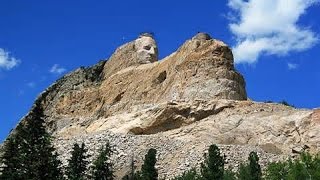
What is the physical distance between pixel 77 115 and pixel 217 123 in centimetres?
2877

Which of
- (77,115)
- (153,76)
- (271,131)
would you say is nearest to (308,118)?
(271,131)

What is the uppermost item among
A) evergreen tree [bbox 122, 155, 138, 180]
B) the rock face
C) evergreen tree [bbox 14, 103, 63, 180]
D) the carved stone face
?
the carved stone face

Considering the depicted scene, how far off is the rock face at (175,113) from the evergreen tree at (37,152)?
2909 centimetres

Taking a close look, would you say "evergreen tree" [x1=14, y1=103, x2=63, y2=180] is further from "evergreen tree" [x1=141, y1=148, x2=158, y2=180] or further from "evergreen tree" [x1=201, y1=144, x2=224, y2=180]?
"evergreen tree" [x1=201, y1=144, x2=224, y2=180]

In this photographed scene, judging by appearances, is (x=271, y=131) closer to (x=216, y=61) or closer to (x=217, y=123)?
(x=217, y=123)

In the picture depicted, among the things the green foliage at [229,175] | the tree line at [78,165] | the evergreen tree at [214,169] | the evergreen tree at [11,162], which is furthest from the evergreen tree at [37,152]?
the green foliage at [229,175]

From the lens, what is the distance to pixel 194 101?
8281 centimetres

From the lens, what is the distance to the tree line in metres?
41.2

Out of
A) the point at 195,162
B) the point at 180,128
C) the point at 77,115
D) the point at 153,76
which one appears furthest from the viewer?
the point at 77,115

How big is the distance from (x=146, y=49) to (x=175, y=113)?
72.3ft

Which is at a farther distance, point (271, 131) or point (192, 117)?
point (192, 117)

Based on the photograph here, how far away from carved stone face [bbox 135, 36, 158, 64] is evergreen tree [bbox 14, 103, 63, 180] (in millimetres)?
58348

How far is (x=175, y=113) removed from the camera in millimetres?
82000

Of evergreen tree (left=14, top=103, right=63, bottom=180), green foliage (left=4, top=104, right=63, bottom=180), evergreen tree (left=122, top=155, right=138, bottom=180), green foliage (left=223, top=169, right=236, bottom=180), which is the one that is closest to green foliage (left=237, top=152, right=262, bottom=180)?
green foliage (left=223, top=169, right=236, bottom=180)
